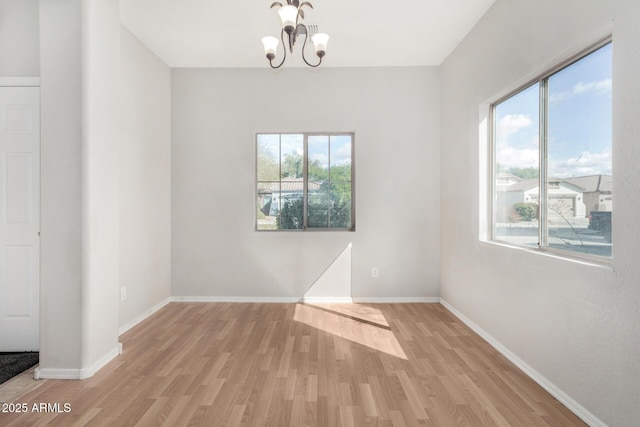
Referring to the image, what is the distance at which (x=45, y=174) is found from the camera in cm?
248

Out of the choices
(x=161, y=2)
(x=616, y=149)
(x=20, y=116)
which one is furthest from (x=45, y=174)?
(x=616, y=149)

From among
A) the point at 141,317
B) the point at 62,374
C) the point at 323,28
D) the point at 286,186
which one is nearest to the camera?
the point at 62,374

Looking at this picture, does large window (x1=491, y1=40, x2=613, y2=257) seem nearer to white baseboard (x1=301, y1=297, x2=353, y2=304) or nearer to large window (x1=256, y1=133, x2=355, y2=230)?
large window (x1=256, y1=133, x2=355, y2=230)

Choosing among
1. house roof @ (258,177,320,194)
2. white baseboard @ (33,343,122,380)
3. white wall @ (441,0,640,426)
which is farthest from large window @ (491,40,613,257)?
white baseboard @ (33,343,122,380)

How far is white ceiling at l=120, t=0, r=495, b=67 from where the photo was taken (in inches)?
123

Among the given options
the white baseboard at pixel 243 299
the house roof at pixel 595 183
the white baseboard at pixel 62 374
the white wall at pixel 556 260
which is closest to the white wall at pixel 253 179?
the white baseboard at pixel 243 299

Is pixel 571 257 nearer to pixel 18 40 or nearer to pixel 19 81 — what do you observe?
pixel 19 81

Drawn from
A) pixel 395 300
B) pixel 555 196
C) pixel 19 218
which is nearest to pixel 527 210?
pixel 555 196

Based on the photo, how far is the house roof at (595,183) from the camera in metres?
1.95

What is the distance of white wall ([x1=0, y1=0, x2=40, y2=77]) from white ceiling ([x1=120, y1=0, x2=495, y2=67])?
2.50ft

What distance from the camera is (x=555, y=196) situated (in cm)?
243

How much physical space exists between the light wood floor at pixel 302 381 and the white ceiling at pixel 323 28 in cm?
310

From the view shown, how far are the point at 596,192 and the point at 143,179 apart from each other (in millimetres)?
4090

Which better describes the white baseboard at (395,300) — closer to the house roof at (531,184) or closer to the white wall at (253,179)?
the white wall at (253,179)
